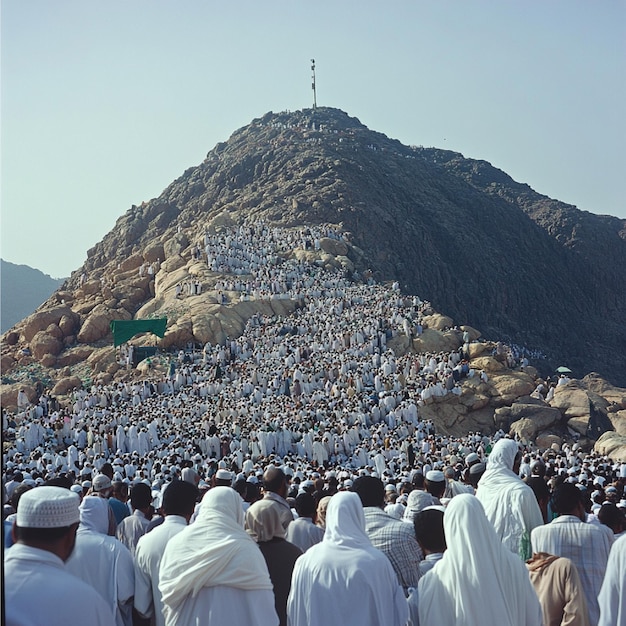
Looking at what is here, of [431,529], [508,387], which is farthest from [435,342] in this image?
[431,529]

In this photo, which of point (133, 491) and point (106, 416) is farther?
point (106, 416)

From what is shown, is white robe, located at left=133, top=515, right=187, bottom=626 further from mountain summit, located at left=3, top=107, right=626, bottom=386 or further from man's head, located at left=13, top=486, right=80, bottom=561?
mountain summit, located at left=3, top=107, right=626, bottom=386

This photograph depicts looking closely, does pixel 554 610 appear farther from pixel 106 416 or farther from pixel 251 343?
pixel 251 343

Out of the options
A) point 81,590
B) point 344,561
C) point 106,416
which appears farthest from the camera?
point 106,416

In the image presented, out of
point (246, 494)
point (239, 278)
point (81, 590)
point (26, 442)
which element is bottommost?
point (26, 442)

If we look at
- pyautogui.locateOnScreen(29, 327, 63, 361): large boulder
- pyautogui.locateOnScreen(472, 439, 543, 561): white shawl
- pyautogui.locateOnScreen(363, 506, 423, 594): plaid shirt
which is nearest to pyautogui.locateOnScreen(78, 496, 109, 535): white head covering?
pyautogui.locateOnScreen(363, 506, 423, 594): plaid shirt

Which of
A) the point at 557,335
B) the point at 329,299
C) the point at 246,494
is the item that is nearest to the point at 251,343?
the point at 329,299

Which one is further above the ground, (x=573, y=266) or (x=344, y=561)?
(x=573, y=266)
